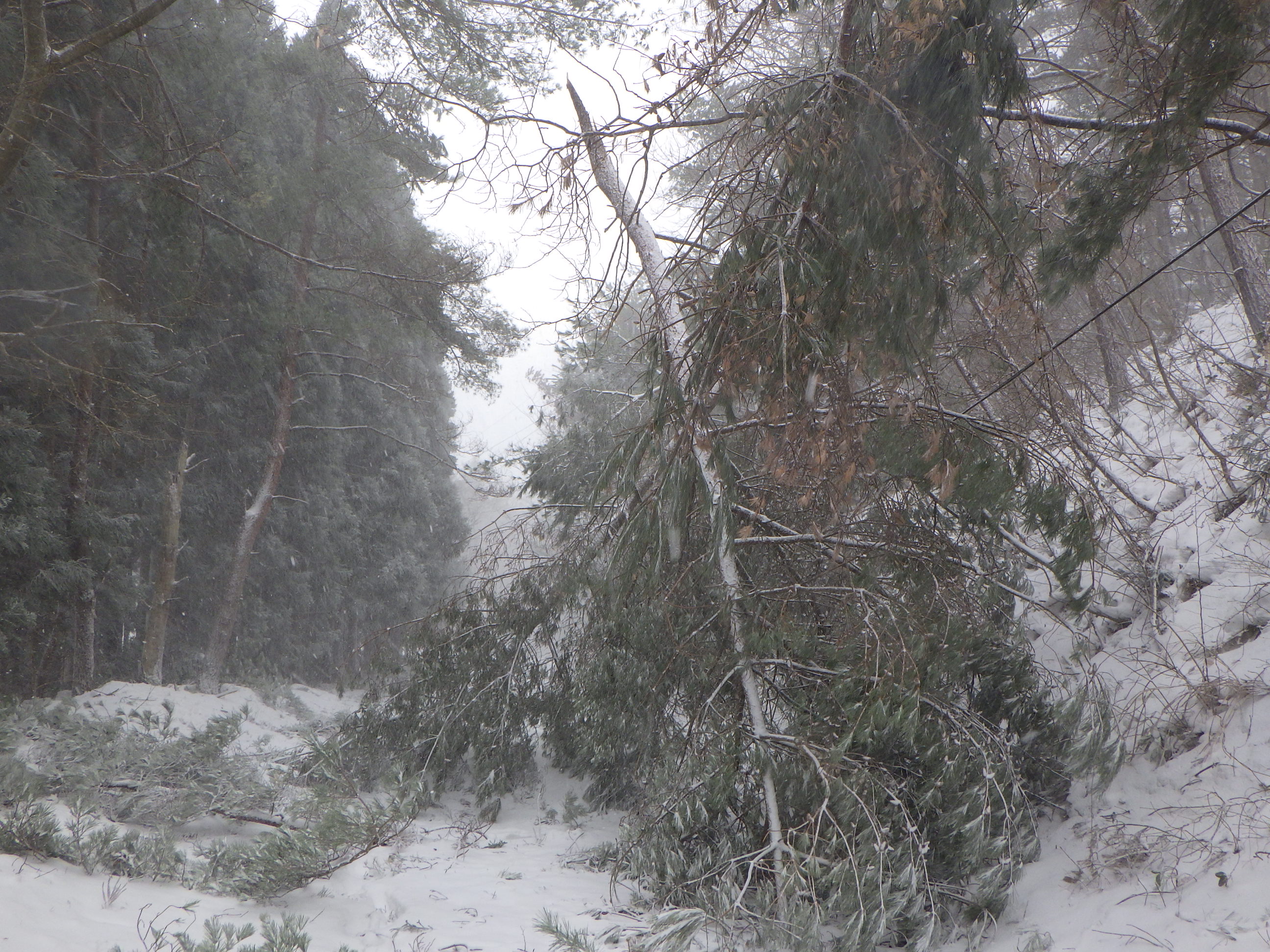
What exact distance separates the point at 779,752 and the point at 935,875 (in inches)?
39.5

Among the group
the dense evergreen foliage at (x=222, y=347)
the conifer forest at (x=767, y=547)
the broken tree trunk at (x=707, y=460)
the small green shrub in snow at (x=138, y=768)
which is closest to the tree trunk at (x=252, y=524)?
the dense evergreen foliage at (x=222, y=347)

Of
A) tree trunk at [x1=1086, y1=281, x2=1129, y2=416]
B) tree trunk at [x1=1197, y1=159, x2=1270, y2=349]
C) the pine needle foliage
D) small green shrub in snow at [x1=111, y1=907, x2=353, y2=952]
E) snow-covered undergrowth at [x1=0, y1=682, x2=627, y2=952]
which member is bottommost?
snow-covered undergrowth at [x1=0, y1=682, x2=627, y2=952]

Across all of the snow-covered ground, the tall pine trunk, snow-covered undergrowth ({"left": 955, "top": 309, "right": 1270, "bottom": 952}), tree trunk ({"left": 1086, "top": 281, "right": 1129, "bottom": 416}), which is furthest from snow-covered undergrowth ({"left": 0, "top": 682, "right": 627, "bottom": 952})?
tree trunk ({"left": 1086, "top": 281, "right": 1129, "bottom": 416})

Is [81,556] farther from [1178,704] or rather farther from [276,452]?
[1178,704]

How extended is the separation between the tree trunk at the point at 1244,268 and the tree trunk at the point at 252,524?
11.4 metres

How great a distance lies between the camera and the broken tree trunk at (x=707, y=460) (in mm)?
3482

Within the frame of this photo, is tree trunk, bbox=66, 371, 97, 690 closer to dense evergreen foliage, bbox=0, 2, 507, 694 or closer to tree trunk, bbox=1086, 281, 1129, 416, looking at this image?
dense evergreen foliage, bbox=0, 2, 507, 694

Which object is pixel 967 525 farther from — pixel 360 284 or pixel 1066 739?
pixel 360 284

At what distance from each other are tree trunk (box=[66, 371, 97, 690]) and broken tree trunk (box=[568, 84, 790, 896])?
284 inches

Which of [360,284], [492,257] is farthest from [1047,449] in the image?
[360,284]

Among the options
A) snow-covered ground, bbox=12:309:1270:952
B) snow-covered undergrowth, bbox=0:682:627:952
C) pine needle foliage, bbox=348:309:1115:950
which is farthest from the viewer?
pine needle foliage, bbox=348:309:1115:950

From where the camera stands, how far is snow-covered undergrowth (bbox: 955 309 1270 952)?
11.6 feet

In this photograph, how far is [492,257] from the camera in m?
11.9

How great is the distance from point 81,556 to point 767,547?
26.7ft
